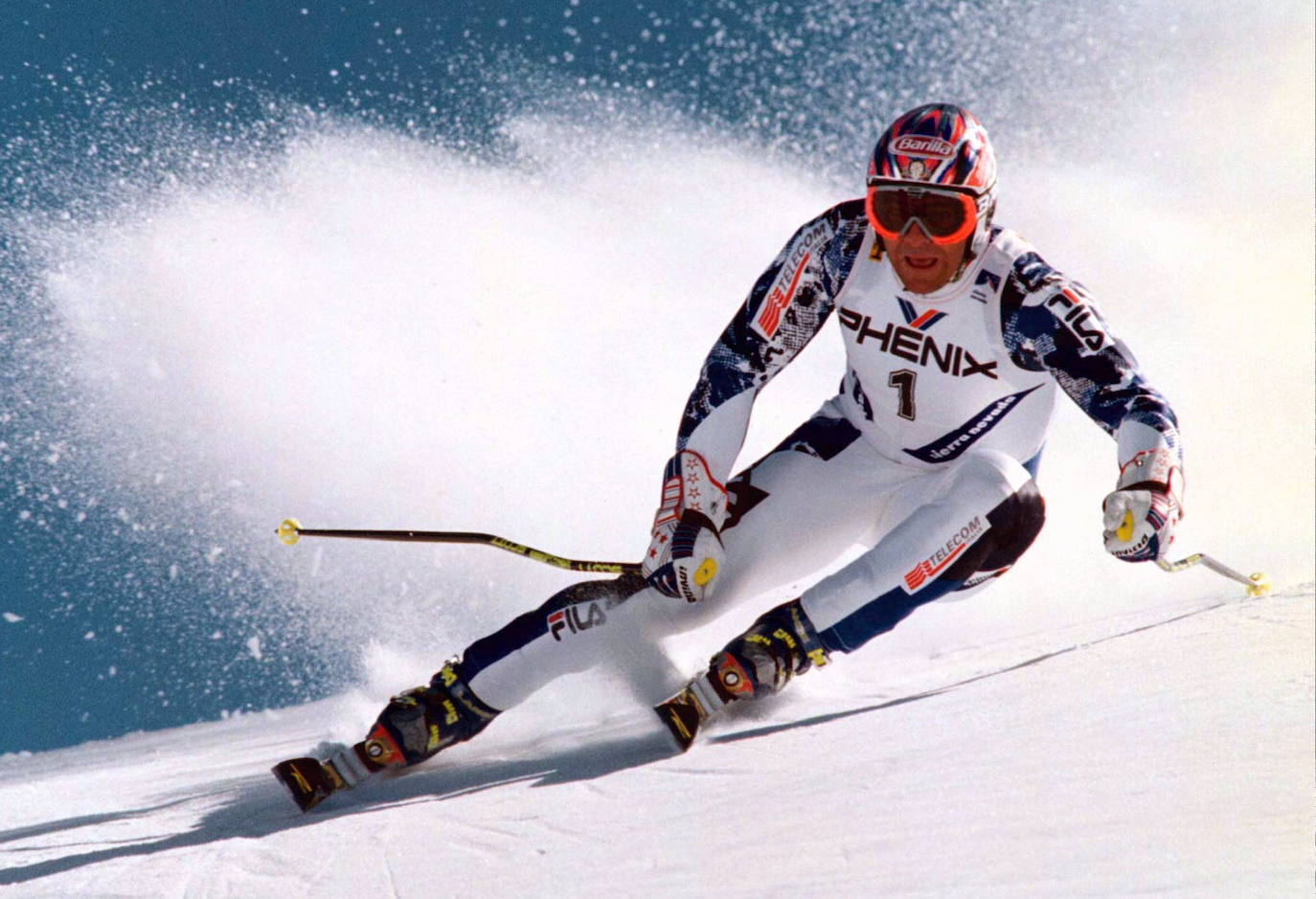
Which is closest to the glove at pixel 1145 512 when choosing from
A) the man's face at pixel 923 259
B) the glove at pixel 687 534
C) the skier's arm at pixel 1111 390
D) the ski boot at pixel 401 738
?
the skier's arm at pixel 1111 390

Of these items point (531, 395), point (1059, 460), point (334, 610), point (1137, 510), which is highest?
point (531, 395)

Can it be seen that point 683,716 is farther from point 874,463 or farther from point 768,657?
point 874,463

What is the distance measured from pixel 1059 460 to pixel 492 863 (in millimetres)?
5705

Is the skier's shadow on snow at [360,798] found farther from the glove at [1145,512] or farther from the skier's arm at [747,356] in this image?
the glove at [1145,512]

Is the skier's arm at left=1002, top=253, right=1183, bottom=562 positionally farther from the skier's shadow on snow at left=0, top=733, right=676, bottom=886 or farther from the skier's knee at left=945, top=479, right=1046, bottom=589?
the skier's shadow on snow at left=0, top=733, right=676, bottom=886

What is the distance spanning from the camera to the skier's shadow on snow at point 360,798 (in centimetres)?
293

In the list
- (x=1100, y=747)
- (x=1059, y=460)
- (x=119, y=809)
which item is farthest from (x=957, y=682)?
(x=1059, y=460)

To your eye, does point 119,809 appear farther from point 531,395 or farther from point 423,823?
point 531,395

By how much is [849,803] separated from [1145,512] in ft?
3.65

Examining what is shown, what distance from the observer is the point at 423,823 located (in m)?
2.79

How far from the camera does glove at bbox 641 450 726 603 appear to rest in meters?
3.48

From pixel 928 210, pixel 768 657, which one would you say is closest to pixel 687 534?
pixel 768 657

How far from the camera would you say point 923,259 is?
3492mm

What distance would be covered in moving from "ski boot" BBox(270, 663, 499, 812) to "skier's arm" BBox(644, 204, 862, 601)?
65cm
